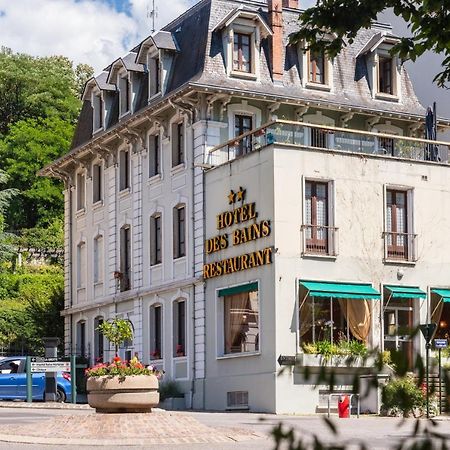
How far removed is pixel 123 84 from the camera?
46.1m

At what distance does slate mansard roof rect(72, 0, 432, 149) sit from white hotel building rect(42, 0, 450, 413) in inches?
2.9

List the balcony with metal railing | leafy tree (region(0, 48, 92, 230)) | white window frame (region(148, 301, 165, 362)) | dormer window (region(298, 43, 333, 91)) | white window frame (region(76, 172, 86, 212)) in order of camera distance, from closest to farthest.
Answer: the balcony with metal railing
dormer window (region(298, 43, 333, 91))
white window frame (region(148, 301, 165, 362))
white window frame (region(76, 172, 86, 212))
leafy tree (region(0, 48, 92, 230))

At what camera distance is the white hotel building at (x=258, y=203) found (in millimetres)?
36188

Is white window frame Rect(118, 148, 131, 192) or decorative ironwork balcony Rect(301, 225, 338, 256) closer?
decorative ironwork balcony Rect(301, 225, 338, 256)

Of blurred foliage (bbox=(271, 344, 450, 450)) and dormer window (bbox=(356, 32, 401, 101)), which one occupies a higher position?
dormer window (bbox=(356, 32, 401, 101))

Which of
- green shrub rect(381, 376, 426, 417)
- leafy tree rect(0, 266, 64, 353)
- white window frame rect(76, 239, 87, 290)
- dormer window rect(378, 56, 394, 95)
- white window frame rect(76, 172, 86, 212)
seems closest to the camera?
green shrub rect(381, 376, 426, 417)

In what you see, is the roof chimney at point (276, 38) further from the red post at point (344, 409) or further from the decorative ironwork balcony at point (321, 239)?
the red post at point (344, 409)

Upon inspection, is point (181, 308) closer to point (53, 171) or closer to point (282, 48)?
point (282, 48)

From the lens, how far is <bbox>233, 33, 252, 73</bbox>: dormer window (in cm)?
4038

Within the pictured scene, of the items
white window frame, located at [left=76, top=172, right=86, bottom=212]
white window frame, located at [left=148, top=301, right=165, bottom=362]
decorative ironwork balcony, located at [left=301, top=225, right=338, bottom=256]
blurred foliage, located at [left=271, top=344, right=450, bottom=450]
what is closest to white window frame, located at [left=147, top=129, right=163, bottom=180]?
white window frame, located at [left=148, top=301, right=165, bottom=362]

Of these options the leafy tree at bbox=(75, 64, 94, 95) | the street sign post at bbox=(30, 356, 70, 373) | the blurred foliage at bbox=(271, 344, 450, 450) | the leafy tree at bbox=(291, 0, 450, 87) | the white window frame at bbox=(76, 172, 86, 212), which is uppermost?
the leafy tree at bbox=(75, 64, 94, 95)

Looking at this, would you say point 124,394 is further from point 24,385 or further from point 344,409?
point 24,385

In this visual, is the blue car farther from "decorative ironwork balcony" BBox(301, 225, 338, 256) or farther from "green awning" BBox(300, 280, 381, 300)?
"decorative ironwork balcony" BBox(301, 225, 338, 256)

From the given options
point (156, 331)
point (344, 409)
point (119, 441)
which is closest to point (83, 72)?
point (156, 331)
